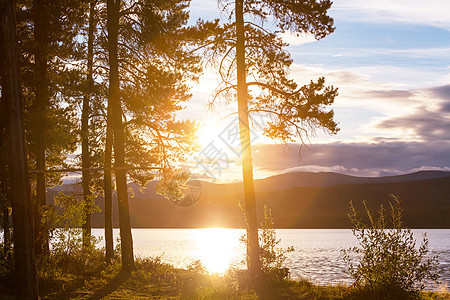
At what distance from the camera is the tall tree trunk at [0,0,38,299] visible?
11.3 m

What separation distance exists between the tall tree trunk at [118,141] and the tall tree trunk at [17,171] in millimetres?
7641

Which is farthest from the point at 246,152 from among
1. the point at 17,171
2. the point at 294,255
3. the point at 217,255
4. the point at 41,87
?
the point at 294,255

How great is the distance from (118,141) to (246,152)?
595cm

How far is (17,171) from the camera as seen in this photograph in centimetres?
1143

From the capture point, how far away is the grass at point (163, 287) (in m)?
13.8

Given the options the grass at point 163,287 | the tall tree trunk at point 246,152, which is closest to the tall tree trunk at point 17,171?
the grass at point 163,287

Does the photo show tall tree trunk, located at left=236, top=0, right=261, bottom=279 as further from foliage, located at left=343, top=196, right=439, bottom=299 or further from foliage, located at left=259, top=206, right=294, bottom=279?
foliage, located at left=343, top=196, right=439, bottom=299

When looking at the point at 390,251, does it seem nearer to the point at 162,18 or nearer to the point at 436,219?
the point at 162,18

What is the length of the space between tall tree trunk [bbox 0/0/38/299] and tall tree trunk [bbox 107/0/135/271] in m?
7.64

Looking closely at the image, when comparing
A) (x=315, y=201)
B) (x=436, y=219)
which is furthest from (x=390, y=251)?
(x=315, y=201)

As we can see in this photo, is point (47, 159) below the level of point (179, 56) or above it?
below

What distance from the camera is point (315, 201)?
19388cm

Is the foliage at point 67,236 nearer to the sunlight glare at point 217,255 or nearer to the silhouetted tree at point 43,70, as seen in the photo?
the silhouetted tree at point 43,70

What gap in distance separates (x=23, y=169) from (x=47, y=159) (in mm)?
14177
